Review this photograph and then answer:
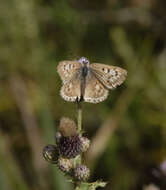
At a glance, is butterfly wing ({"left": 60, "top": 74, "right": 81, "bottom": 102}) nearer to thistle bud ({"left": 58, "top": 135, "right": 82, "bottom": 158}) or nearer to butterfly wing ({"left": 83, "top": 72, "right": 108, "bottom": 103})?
butterfly wing ({"left": 83, "top": 72, "right": 108, "bottom": 103})

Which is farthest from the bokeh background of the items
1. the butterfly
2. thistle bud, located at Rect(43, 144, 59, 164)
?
the butterfly

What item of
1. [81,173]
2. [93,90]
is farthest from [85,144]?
[93,90]

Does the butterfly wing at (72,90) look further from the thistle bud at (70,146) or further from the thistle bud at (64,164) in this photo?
the thistle bud at (64,164)

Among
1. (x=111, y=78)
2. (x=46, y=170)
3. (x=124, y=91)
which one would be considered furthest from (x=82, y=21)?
(x=111, y=78)

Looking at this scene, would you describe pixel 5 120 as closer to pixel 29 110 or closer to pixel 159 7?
pixel 29 110

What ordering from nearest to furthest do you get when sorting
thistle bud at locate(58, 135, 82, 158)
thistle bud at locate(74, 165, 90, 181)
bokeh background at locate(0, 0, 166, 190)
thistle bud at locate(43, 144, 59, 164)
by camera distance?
thistle bud at locate(74, 165, 90, 181)
thistle bud at locate(58, 135, 82, 158)
thistle bud at locate(43, 144, 59, 164)
bokeh background at locate(0, 0, 166, 190)

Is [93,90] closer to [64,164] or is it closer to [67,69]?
[67,69]

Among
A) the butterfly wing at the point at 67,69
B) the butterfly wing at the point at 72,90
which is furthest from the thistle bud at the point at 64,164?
the butterfly wing at the point at 67,69
